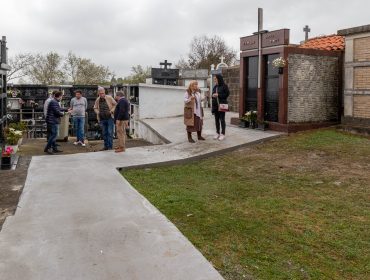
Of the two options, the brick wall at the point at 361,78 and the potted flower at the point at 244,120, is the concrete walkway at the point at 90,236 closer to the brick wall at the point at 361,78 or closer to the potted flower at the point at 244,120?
the potted flower at the point at 244,120

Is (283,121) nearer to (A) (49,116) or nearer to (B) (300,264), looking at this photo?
(A) (49,116)

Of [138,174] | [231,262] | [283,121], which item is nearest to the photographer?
[231,262]

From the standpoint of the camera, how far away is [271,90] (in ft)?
41.5

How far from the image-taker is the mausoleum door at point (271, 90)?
40.7ft

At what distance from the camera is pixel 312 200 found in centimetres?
627

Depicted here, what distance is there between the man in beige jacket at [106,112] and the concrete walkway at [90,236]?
143 inches

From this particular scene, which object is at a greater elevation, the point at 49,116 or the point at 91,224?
the point at 49,116

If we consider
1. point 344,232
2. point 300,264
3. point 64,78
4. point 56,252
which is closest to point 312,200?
point 344,232

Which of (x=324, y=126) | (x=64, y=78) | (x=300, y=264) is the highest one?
(x=64, y=78)

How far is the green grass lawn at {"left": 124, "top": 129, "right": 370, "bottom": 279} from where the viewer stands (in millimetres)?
4168

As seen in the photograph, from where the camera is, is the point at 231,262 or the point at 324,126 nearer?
the point at 231,262

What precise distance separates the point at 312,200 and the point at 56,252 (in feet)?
12.4

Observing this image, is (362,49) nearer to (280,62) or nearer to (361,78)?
(361,78)

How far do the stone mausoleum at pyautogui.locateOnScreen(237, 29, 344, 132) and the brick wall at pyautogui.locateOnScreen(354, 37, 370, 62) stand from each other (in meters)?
0.81
